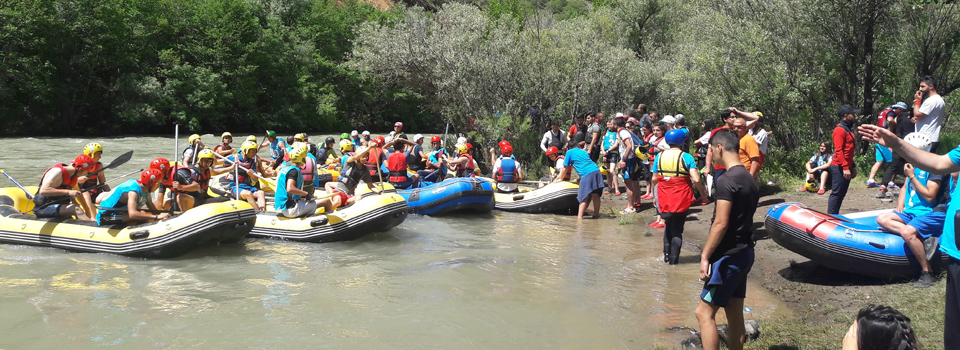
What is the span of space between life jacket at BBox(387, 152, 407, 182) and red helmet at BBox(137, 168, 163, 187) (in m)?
4.17

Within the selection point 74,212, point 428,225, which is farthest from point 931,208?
point 74,212

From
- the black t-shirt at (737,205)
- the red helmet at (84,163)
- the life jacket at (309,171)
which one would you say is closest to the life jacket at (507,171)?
the life jacket at (309,171)

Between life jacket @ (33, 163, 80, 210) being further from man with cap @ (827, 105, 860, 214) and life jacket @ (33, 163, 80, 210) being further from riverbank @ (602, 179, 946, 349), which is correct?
man with cap @ (827, 105, 860, 214)

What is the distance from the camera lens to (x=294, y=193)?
805 centimetres

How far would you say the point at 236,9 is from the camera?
31.4 metres

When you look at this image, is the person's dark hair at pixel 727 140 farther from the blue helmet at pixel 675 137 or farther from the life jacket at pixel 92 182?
the life jacket at pixel 92 182

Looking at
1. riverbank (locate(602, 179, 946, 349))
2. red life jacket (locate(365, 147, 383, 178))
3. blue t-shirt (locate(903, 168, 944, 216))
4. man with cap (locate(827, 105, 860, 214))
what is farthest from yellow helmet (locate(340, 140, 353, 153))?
blue t-shirt (locate(903, 168, 944, 216))

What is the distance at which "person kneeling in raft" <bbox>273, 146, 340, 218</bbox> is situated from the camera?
26.1ft

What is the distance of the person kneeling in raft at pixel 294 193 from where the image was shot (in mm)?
7965

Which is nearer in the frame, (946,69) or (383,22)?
(946,69)

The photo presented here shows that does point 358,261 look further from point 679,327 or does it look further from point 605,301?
point 679,327

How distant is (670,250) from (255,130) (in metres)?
30.0

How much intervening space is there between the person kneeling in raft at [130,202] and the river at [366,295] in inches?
18.6

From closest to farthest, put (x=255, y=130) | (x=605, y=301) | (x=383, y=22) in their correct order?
(x=605, y=301) < (x=255, y=130) < (x=383, y=22)
